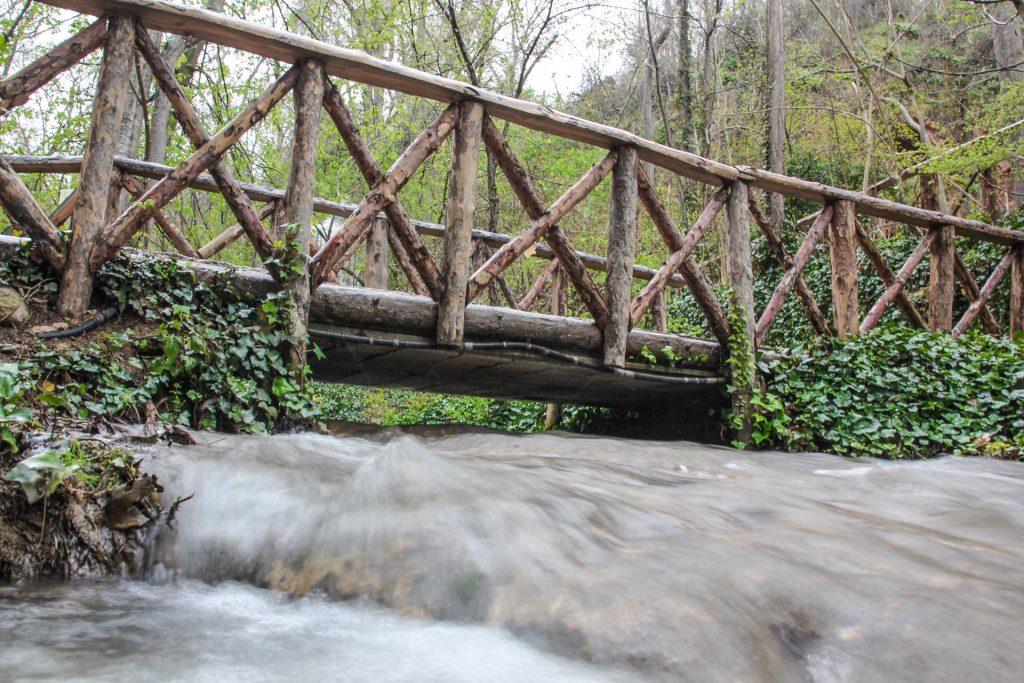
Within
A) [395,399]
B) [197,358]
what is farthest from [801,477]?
[395,399]

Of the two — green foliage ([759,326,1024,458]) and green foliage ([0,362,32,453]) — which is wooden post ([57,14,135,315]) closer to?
green foliage ([0,362,32,453])

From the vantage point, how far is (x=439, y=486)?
311 cm

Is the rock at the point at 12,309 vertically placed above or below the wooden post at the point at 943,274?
below

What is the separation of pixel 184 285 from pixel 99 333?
1.89 ft

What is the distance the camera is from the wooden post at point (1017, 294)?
9000mm

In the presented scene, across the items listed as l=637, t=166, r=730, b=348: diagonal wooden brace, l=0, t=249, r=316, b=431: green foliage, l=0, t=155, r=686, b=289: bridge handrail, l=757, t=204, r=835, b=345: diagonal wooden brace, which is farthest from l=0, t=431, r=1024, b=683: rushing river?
l=0, t=155, r=686, b=289: bridge handrail

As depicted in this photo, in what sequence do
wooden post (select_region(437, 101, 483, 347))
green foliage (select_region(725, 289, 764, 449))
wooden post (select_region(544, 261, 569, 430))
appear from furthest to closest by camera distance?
1. wooden post (select_region(544, 261, 569, 430))
2. green foliage (select_region(725, 289, 764, 449))
3. wooden post (select_region(437, 101, 483, 347))

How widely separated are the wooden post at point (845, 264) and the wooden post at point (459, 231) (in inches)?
157

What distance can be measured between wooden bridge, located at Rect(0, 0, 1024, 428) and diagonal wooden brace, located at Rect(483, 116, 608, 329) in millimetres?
17

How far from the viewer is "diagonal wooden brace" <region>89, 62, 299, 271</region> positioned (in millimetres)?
4133

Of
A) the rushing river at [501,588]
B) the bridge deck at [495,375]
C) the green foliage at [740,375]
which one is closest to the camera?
the rushing river at [501,588]

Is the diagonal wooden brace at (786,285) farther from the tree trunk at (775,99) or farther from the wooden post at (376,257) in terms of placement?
the tree trunk at (775,99)

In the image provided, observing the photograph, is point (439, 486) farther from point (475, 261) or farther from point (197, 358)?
point (475, 261)

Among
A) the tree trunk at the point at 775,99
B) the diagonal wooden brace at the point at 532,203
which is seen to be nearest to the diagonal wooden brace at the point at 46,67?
the diagonal wooden brace at the point at 532,203
